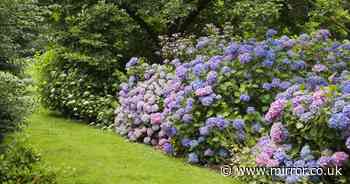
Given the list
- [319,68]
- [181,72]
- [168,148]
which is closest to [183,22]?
[181,72]

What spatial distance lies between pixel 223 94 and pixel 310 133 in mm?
1636

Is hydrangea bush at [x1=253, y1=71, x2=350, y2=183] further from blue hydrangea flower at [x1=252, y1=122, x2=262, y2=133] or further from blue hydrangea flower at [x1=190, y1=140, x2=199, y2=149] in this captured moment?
blue hydrangea flower at [x1=190, y1=140, x2=199, y2=149]

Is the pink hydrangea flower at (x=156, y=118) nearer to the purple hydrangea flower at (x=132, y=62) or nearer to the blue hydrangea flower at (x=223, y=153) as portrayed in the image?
the blue hydrangea flower at (x=223, y=153)

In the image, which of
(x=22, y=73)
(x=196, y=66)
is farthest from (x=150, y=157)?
(x=22, y=73)

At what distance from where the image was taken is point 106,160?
627 cm

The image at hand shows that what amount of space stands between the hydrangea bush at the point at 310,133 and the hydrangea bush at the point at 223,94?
264 mm

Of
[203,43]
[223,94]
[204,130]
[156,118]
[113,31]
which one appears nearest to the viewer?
[204,130]

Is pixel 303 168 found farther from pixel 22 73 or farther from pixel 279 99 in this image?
pixel 22 73

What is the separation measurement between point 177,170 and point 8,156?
180 cm

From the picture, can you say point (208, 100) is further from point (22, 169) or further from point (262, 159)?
point (22, 169)

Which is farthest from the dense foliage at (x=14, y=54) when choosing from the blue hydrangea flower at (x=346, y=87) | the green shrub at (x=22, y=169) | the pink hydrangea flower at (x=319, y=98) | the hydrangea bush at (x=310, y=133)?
the blue hydrangea flower at (x=346, y=87)

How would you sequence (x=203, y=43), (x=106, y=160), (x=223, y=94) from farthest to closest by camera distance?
(x=203, y=43) < (x=223, y=94) < (x=106, y=160)

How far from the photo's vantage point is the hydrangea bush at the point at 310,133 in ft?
16.3

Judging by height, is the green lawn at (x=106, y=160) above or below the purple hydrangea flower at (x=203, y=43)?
below
